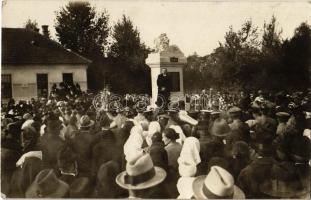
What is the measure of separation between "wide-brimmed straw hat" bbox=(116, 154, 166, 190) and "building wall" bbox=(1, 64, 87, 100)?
1154 mm

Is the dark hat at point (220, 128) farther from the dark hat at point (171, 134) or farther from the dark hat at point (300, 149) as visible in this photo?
the dark hat at point (300, 149)

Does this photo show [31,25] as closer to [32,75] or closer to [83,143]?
[32,75]

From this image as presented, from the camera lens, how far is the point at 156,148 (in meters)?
4.91

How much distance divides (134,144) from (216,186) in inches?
41.1

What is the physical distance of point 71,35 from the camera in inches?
213

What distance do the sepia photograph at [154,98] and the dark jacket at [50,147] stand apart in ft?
0.04

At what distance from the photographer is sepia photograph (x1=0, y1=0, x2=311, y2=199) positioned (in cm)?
491

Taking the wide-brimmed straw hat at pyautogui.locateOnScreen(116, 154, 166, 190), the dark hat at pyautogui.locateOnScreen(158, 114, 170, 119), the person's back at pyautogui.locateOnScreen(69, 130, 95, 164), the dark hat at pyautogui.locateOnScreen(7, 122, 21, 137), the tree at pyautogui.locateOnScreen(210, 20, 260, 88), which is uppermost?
the tree at pyautogui.locateOnScreen(210, 20, 260, 88)

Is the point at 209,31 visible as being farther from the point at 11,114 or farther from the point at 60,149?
the point at 11,114

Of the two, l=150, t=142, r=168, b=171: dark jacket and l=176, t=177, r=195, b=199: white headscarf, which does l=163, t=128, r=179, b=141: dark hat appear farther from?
l=176, t=177, r=195, b=199: white headscarf

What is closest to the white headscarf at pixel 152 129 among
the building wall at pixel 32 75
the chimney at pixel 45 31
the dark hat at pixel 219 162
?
the dark hat at pixel 219 162

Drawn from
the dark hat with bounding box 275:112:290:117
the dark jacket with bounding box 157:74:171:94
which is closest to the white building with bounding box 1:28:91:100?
the dark jacket with bounding box 157:74:171:94

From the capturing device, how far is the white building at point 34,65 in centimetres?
519

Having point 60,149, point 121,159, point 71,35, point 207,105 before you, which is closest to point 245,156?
point 207,105
